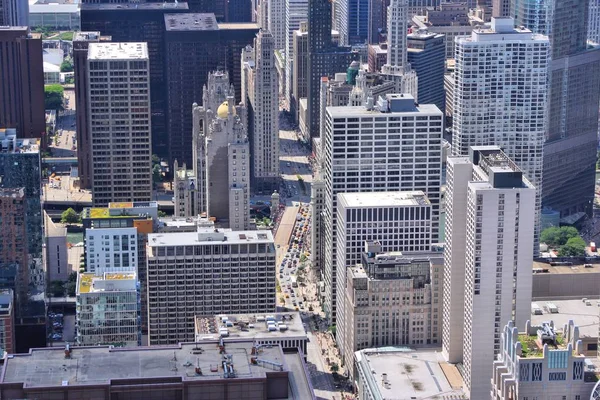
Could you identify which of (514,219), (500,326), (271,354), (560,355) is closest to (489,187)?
(514,219)

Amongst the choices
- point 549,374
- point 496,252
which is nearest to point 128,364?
point 549,374

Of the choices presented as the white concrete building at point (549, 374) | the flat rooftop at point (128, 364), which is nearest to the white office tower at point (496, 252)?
the white concrete building at point (549, 374)

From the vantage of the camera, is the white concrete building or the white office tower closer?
the white concrete building

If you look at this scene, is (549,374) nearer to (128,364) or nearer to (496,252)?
(496,252)

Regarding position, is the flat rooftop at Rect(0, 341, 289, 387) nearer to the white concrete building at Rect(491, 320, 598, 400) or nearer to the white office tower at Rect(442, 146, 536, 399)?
the white concrete building at Rect(491, 320, 598, 400)

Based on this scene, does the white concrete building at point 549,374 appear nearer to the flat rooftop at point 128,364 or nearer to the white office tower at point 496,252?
the white office tower at point 496,252

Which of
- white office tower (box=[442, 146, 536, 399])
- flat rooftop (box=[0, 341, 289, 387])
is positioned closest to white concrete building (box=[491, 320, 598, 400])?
white office tower (box=[442, 146, 536, 399])

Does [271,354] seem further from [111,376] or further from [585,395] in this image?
[585,395]

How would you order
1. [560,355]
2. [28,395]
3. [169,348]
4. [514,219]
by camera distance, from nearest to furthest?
[28,395] → [169,348] → [560,355] → [514,219]
